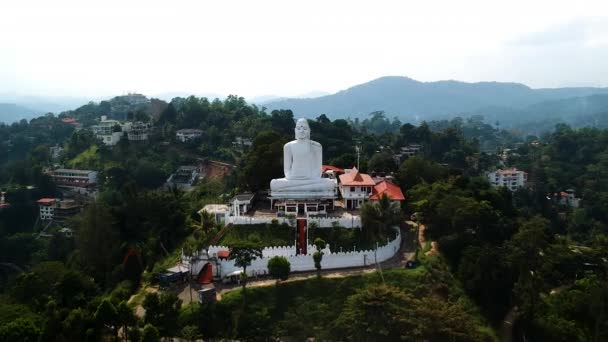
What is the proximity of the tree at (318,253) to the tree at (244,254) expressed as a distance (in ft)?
8.93

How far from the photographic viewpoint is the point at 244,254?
25.4 metres

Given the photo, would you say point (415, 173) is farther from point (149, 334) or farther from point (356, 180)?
point (149, 334)

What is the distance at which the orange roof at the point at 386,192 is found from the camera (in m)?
31.6

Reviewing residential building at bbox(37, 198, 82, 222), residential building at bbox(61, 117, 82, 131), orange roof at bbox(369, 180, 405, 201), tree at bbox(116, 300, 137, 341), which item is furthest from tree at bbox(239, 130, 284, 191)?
residential building at bbox(61, 117, 82, 131)

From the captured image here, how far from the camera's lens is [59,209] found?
51.2 metres

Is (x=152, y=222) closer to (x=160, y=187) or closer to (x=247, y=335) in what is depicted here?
(x=247, y=335)

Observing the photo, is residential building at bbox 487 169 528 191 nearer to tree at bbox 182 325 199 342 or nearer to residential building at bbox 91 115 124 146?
residential building at bbox 91 115 124 146

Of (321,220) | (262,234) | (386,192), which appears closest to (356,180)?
(386,192)

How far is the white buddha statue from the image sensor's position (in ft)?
104

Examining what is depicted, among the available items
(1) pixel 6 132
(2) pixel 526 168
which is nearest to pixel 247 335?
(2) pixel 526 168

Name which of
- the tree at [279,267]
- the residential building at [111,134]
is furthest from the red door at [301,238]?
the residential building at [111,134]

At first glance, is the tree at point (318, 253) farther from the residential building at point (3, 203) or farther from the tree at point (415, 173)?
the residential building at point (3, 203)

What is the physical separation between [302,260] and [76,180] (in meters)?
39.6

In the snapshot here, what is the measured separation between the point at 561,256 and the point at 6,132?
3418 inches
